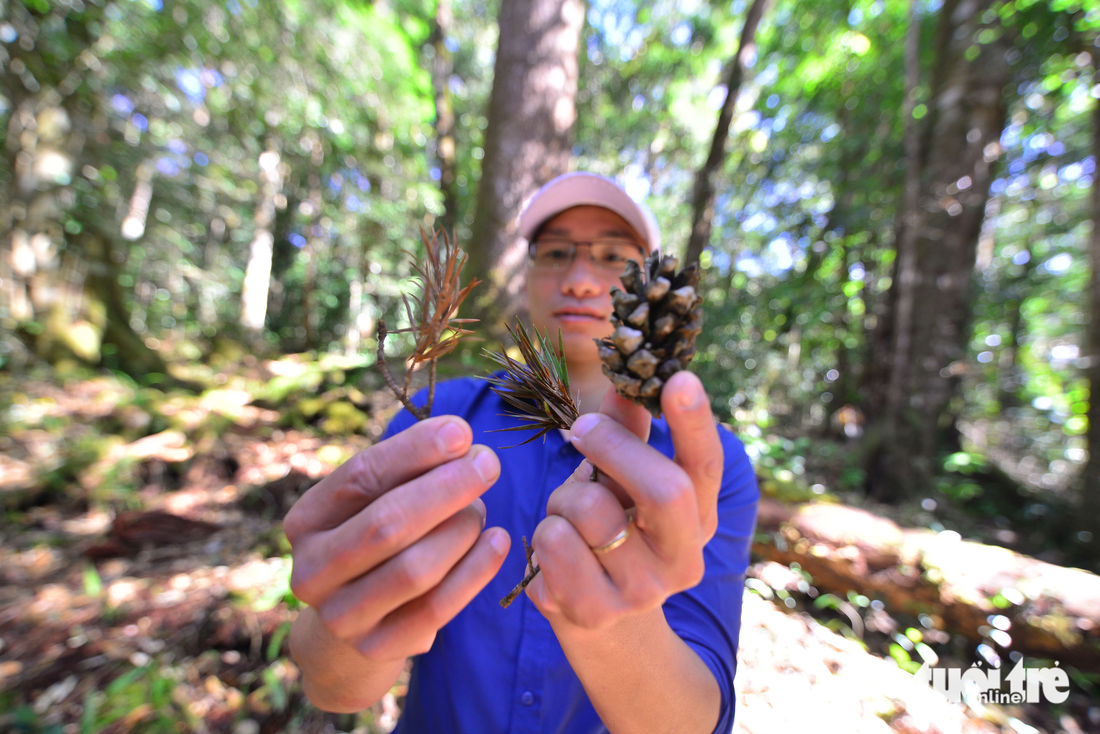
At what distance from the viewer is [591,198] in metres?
1.86

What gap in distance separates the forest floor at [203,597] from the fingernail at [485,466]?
2.62 meters

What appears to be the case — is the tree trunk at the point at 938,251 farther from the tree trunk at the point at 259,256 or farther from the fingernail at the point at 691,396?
the tree trunk at the point at 259,256

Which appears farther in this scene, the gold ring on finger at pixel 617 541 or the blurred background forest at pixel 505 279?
the blurred background forest at pixel 505 279

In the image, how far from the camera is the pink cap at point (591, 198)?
1.84 metres

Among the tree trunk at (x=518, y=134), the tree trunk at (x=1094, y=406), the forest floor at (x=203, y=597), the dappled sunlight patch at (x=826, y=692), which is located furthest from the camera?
the tree trunk at (x=1094, y=406)

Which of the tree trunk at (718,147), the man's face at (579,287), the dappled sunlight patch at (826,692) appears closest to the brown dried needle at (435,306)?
the man's face at (579,287)

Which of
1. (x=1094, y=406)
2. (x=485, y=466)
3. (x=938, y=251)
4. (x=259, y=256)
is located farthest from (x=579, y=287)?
(x=259, y=256)

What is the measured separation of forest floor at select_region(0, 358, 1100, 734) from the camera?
2447mm

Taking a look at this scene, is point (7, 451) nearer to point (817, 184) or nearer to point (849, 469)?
point (849, 469)

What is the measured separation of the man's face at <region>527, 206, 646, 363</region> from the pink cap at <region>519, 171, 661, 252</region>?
56mm

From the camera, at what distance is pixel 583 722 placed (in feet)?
4.66

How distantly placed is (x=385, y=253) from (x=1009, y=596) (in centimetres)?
1572

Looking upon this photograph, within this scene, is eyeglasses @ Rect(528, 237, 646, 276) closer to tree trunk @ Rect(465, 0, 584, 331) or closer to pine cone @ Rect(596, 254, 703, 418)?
pine cone @ Rect(596, 254, 703, 418)

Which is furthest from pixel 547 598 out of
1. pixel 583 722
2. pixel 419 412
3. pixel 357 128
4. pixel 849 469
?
pixel 357 128
